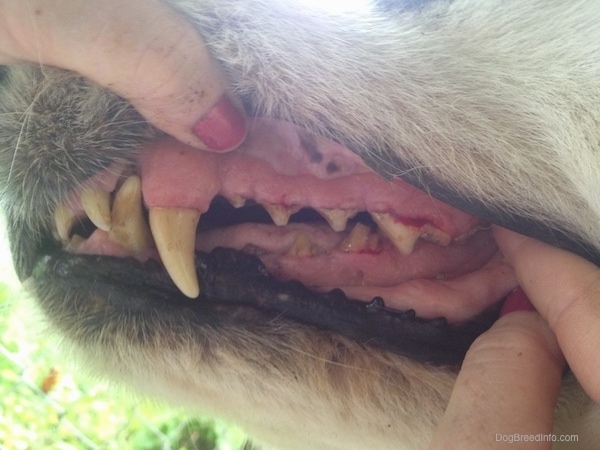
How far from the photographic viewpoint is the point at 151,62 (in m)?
0.76

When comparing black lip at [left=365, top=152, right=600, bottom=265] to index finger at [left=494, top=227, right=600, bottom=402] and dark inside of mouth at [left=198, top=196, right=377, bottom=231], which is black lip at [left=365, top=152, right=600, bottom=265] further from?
dark inside of mouth at [left=198, top=196, right=377, bottom=231]

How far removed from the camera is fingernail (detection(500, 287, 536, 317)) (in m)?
0.90

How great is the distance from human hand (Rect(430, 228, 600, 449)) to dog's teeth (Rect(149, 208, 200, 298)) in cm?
38

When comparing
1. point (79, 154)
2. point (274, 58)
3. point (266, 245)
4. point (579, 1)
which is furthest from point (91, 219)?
point (579, 1)

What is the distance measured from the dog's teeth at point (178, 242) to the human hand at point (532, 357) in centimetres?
38

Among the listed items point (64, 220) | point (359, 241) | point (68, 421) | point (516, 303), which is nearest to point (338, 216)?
point (359, 241)

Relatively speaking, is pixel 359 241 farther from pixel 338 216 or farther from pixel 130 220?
pixel 130 220

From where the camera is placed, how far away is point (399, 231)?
0.94 m

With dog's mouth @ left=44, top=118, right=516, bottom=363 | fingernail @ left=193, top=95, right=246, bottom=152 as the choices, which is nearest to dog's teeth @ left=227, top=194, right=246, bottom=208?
dog's mouth @ left=44, top=118, right=516, bottom=363

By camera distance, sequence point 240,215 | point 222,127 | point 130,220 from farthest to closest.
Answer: point 240,215 < point 130,220 < point 222,127

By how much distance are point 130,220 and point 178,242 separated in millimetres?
98

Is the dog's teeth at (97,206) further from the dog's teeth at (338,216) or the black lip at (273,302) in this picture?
the dog's teeth at (338,216)

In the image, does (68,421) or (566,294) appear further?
(68,421)

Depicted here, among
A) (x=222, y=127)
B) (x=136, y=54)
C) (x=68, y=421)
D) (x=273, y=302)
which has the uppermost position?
(x=136, y=54)
